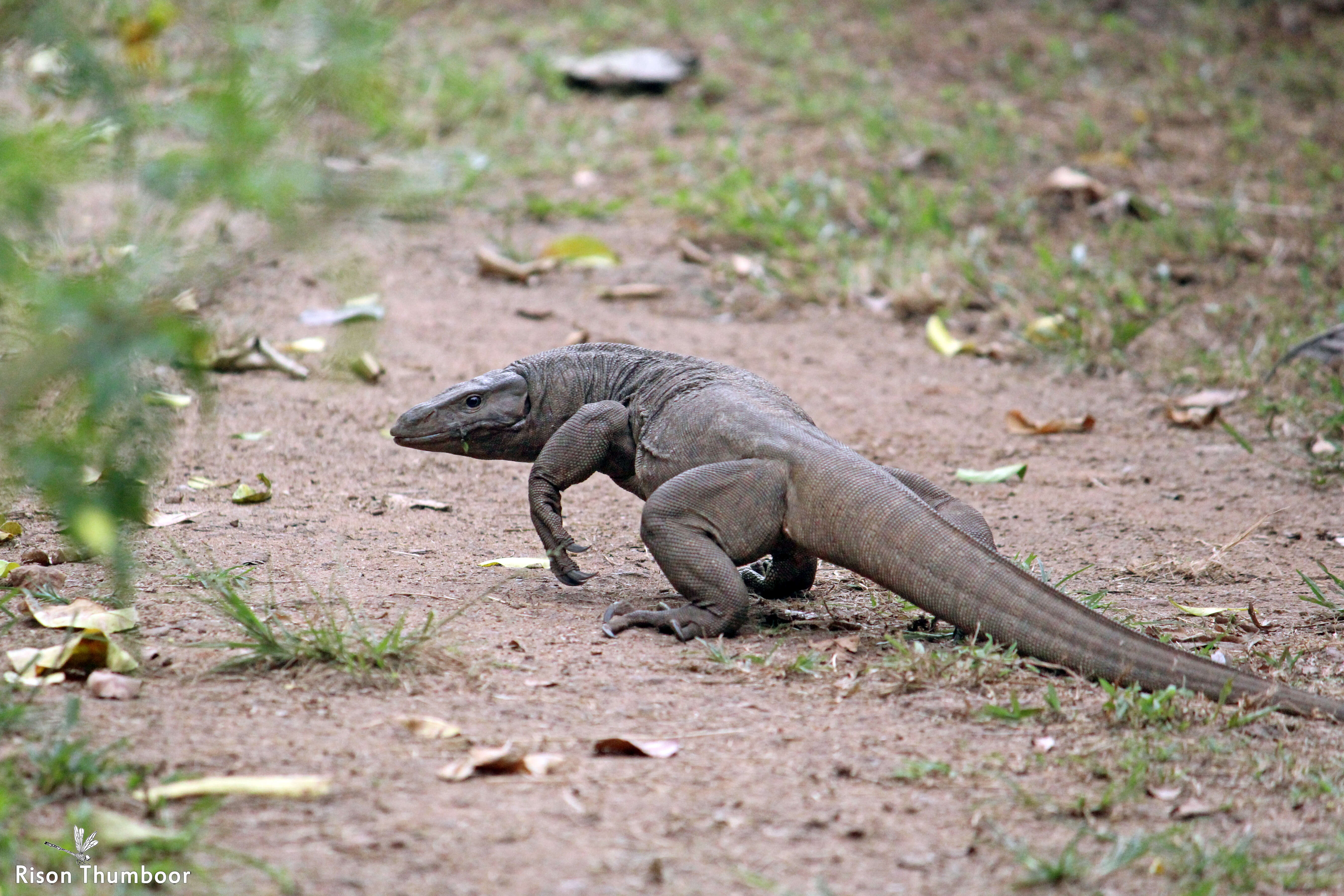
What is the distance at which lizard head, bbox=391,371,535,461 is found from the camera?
4.85 metres

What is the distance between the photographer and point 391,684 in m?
3.48

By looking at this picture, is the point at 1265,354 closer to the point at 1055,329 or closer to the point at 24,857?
the point at 1055,329

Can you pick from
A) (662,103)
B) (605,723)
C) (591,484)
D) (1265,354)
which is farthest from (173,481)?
(662,103)

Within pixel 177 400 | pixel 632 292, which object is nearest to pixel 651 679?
pixel 177 400

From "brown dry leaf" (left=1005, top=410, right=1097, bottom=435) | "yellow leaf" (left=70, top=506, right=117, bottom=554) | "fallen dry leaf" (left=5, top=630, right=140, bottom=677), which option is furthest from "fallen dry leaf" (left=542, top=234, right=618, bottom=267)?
"yellow leaf" (left=70, top=506, right=117, bottom=554)

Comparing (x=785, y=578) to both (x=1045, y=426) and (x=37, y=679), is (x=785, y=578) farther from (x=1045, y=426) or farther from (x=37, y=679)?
(x=1045, y=426)

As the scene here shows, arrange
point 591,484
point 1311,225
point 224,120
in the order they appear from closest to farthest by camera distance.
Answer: point 224,120 → point 591,484 → point 1311,225

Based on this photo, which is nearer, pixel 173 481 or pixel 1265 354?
pixel 173 481

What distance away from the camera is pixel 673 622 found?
4.14 meters

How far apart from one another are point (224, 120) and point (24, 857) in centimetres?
148

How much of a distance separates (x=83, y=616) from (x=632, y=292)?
5.28m

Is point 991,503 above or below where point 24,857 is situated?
below

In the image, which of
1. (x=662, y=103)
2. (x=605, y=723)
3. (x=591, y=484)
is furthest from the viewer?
(x=662, y=103)

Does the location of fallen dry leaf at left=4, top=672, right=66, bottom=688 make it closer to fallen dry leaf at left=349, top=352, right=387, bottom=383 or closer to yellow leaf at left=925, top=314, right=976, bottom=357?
fallen dry leaf at left=349, top=352, right=387, bottom=383
